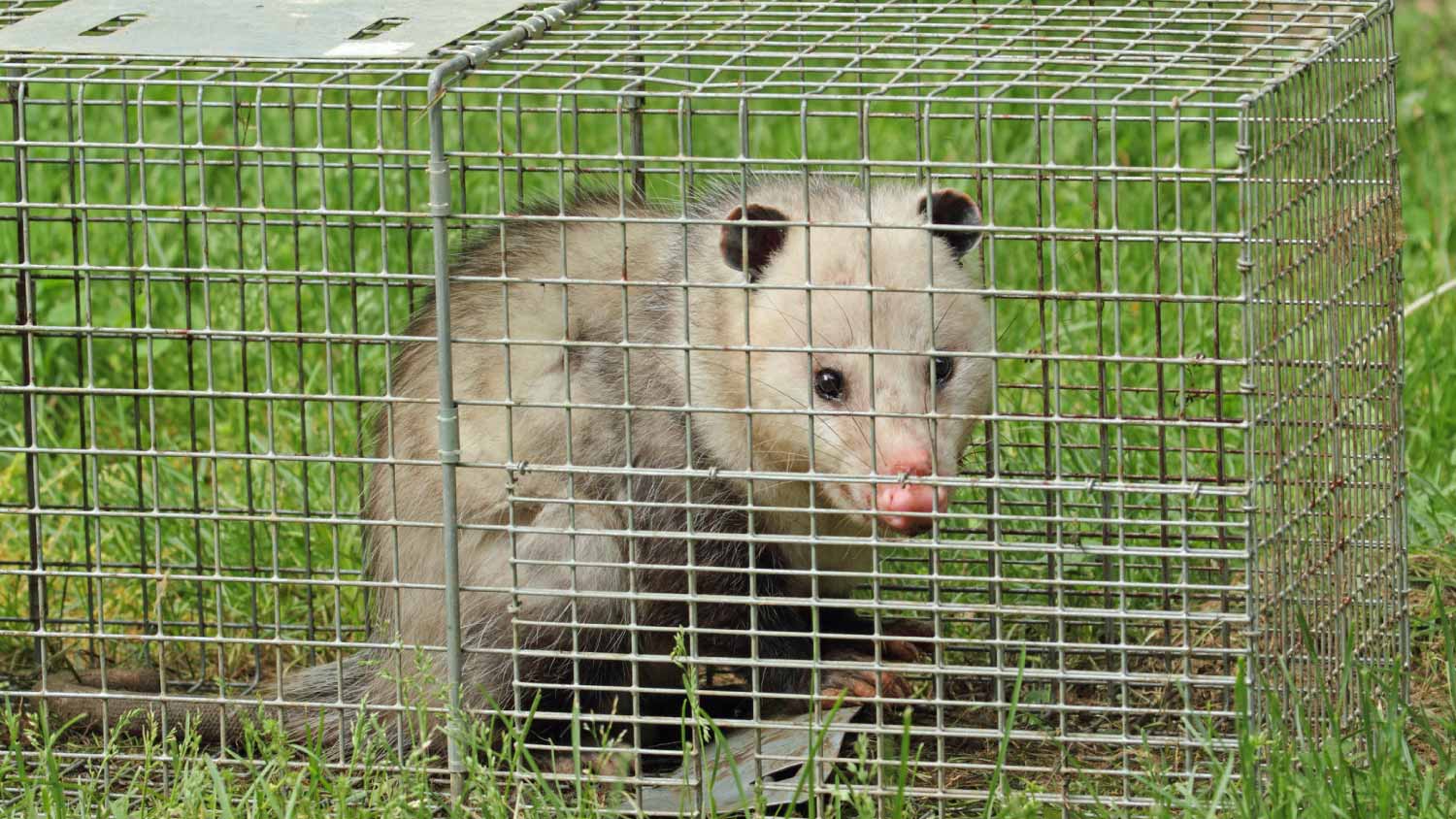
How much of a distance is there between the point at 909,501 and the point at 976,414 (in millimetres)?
499

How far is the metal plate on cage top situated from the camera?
297cm

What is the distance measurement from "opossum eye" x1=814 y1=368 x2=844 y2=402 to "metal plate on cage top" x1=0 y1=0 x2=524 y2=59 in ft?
2.68

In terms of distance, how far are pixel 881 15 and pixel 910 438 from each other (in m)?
0.83

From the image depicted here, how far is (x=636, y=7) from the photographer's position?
11.5 feet

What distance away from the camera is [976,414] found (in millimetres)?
3227

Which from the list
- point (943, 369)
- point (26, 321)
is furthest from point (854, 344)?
point (26, 321)

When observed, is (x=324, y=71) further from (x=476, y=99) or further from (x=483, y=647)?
(x=476, y=99)

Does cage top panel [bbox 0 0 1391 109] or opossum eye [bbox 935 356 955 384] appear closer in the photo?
cage top panel [bbox 0 0 1391 109]

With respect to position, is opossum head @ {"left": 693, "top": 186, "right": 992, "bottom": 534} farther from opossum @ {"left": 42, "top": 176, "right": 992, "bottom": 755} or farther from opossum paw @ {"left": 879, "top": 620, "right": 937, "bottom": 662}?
opossum paw @ {"left": 879, "top": 620, "right": 937, "bottom": 662}

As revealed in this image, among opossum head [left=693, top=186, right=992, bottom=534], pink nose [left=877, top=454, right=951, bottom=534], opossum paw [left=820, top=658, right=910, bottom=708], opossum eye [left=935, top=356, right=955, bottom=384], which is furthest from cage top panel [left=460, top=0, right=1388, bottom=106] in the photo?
opossum paw [left=820, top=658, right=910, bottom=708]

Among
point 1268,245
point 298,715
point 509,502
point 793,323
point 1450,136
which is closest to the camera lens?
point 1268,245

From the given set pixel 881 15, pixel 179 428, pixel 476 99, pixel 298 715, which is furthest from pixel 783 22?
pixel 476 99

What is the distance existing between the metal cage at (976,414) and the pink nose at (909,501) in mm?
42

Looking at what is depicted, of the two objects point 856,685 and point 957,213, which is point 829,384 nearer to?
point 957,213
